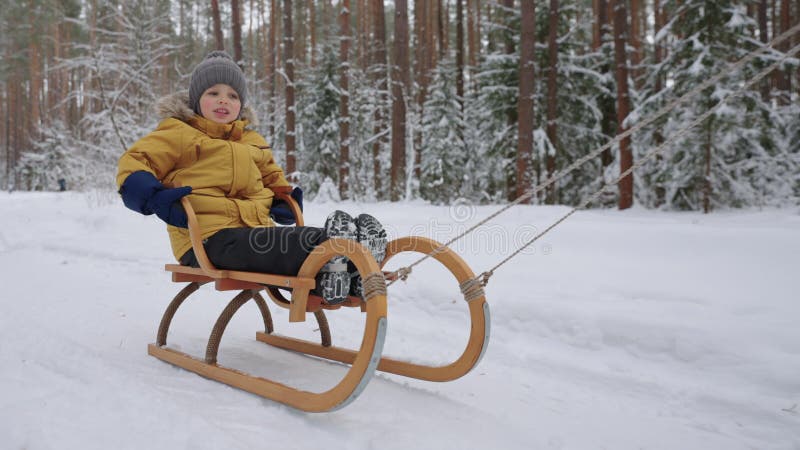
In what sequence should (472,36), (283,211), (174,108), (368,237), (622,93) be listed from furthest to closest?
1. (472,36)
2. (622,93)
3. (283,211)
4. (174,108)
5. (368,237)

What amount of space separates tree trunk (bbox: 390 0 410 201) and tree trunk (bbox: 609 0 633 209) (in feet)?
14.0

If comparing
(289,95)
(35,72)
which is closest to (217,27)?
(289,95)

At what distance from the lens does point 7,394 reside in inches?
76.4

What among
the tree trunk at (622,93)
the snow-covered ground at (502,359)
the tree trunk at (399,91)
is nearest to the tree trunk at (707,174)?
the tree trunk at (622,93)

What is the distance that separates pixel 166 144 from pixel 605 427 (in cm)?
255

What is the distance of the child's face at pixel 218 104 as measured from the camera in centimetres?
278

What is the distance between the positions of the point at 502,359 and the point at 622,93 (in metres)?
7.64

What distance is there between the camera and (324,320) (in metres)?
2.76

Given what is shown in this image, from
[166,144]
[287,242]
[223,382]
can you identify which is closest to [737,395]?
[287,242]

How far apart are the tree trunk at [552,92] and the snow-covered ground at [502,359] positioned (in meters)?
5.62

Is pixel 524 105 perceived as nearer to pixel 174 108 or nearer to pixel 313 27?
pixel 174 108

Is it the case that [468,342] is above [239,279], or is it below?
below

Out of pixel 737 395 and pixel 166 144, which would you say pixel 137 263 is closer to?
pixel 166 144

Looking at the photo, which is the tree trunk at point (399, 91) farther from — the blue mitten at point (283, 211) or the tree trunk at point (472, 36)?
the tree trunk at point (472, 36)
